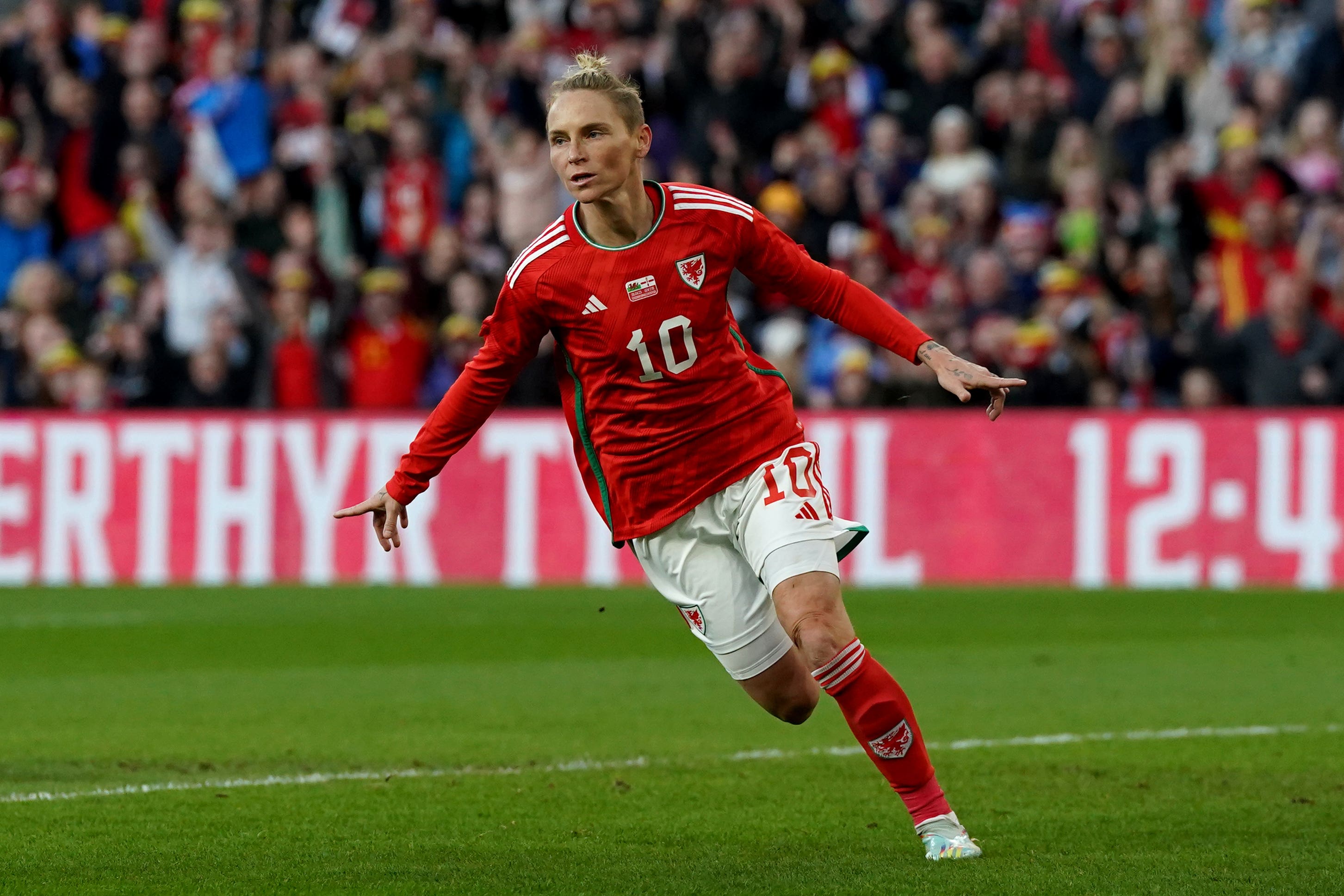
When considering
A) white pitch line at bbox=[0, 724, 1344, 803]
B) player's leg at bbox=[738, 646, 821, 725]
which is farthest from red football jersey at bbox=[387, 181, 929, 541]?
white pitch line at bbox=[0, 724, 1344, 803]

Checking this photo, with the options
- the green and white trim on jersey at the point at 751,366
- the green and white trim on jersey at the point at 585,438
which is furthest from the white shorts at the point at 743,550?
the green and white trim on jersey at the point at 751,366

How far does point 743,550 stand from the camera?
631 cm

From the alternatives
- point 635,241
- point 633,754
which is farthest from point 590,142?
point 633,754

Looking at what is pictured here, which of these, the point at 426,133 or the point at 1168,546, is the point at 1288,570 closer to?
the point at 1168,546

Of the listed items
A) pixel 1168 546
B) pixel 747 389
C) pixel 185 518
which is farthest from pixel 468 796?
pixel 185 518

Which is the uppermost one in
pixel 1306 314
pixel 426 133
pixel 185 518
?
pixel 426 133

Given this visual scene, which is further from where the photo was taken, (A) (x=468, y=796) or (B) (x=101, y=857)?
(A) (x=468, y=796)

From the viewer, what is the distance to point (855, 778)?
25.8 feet

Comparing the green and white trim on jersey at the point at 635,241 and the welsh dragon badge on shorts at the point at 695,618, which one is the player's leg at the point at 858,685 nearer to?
the welsh dragon badge on shorts at the point at 695,618

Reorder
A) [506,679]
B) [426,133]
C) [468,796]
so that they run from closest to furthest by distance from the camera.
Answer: [468,796]
[506,679]
[426,133]

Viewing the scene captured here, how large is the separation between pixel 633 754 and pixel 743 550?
2312 millimetres

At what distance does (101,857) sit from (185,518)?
1115 centimetres

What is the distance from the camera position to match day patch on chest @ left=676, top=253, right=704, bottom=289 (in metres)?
6.28

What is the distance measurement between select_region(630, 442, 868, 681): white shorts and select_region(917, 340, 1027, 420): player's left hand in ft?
1.57
